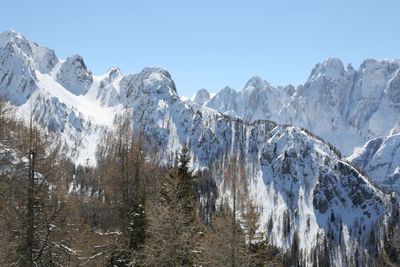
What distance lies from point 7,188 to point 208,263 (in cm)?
1294

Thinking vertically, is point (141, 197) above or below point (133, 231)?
above

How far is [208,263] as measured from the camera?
28.2 metres

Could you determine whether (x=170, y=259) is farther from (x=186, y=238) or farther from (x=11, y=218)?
(x=11, y=218)

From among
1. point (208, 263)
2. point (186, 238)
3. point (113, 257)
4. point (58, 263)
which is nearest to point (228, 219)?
point (208, 263)

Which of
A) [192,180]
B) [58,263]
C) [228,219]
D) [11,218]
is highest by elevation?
[192,180]

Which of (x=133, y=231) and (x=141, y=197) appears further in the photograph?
(x=141, y=197)

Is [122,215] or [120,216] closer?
[122,215]

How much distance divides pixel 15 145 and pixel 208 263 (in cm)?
1313

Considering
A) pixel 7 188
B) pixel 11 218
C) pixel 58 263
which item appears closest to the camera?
pixel 7 188

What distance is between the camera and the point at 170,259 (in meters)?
24.9

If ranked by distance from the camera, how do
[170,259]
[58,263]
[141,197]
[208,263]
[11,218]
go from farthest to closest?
[141,197], [208,263], [170,259], [58,263], [11,218]

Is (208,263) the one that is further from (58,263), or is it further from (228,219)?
(58,263)

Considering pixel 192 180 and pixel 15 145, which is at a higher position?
pixel 192 180

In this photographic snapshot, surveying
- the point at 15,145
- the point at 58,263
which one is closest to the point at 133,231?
the point at 58,263
